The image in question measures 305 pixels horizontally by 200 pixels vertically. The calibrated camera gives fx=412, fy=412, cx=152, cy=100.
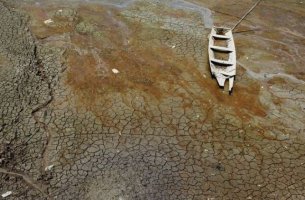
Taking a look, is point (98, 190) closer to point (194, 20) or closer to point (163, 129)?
point (163, 129)

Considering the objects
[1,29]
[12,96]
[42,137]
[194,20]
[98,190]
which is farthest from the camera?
[194,20]

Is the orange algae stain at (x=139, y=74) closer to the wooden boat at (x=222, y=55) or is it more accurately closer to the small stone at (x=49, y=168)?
the wooden boat at (x=222, y=55)

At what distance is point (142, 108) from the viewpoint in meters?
5.78

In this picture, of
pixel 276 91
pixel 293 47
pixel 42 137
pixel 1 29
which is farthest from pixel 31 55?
pixel 293 47

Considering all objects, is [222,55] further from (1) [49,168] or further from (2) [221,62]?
(1) [49,168]

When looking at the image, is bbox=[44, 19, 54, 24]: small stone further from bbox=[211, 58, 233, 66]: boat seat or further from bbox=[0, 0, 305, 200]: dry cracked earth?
bbox=[211, 58, 233, 66]: boat seat

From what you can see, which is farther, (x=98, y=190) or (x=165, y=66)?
(x=165, y=66)

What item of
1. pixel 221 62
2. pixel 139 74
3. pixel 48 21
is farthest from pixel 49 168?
pixel 48 21

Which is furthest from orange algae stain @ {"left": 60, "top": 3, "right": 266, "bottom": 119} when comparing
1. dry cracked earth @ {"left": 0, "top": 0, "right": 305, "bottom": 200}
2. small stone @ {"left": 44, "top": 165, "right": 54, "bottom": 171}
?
small stone @ {"left": 44, "top": 165, "right": 54, "bottom": 171}

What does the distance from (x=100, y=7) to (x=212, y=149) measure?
4.36 m

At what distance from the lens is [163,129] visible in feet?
18.0

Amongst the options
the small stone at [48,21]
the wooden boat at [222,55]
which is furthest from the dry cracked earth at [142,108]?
the wooden boat at [222,55]

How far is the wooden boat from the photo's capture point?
6407 millimetres

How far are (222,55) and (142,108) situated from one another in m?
2.01
